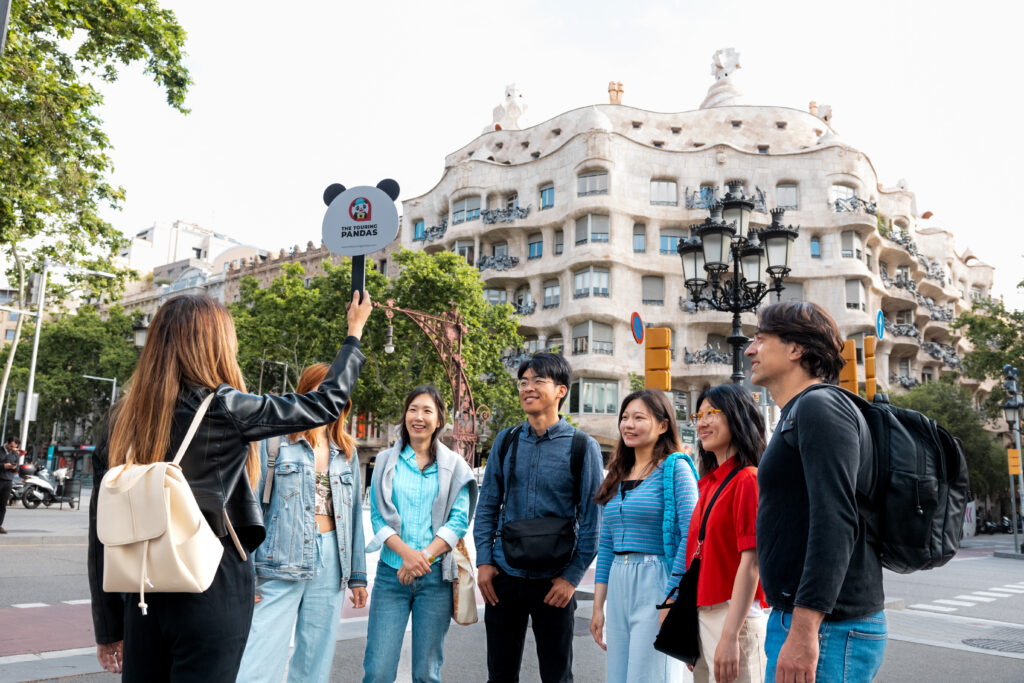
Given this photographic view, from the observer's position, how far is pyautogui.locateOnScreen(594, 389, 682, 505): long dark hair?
4.25 metres

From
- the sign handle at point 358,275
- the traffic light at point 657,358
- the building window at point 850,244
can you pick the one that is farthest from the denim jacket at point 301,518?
A: the building window at point 850,244

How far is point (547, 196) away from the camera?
4512cm

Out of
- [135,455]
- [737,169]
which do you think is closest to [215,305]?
[135,455]

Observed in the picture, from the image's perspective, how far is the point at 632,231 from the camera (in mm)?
43031

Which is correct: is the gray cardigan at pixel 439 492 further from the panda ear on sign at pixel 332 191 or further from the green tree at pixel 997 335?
A: the green tree at pixel 997 335

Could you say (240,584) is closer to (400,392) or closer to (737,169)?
(400,392)

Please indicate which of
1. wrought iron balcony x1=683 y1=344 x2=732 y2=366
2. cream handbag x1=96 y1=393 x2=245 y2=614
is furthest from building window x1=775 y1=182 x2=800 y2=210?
cream handbag x1=96 y1=393 x2=245 y2=614

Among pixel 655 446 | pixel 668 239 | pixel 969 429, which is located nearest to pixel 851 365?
pixel 655 446

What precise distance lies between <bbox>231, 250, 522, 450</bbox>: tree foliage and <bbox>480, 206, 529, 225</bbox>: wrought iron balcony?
1015cm

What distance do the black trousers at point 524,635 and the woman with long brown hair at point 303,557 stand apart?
711mm

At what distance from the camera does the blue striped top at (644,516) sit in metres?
3.89

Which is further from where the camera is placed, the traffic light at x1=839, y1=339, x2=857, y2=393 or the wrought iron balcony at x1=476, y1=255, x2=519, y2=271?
the wrought iron balcony at x1=476, y1=255, x2=519, y2=271

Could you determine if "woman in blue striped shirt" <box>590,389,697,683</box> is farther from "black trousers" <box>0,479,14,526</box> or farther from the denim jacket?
"black trousers" <box>0,479,14,526</box>

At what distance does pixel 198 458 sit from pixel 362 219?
132cm
